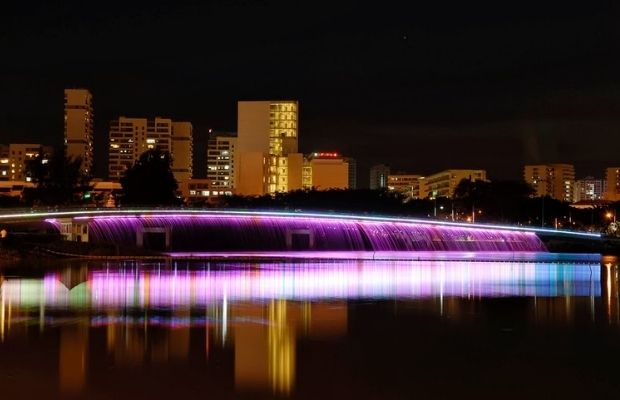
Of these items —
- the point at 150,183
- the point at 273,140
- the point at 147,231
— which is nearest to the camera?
the point at 147,231

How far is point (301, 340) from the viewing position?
83.3 feet

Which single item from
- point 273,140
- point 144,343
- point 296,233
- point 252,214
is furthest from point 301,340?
point 273,140

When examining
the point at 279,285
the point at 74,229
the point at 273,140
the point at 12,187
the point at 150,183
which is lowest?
the point at 279,285

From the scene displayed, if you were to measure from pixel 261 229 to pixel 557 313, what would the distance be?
7401 centimetres

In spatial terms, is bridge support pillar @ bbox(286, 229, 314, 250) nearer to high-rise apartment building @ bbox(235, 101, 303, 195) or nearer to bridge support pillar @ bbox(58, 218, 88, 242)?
bridge support pillar @ bbox(58, 218, 88, 242)

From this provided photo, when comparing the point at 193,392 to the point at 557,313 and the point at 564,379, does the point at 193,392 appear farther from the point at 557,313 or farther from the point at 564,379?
the point at 557,313

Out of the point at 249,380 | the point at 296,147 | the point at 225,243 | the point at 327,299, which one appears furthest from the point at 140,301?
the point at 296,147

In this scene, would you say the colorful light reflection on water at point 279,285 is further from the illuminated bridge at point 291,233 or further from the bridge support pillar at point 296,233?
the bridge support pillar at point 296,233

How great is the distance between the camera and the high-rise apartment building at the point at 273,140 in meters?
170

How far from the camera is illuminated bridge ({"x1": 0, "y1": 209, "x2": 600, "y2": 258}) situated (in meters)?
84.4

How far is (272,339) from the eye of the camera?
1006 inches

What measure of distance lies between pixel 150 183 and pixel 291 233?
2689 cm

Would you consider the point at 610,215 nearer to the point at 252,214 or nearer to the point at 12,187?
the point at 252,214

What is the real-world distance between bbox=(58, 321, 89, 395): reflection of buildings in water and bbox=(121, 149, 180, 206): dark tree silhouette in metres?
92.8
